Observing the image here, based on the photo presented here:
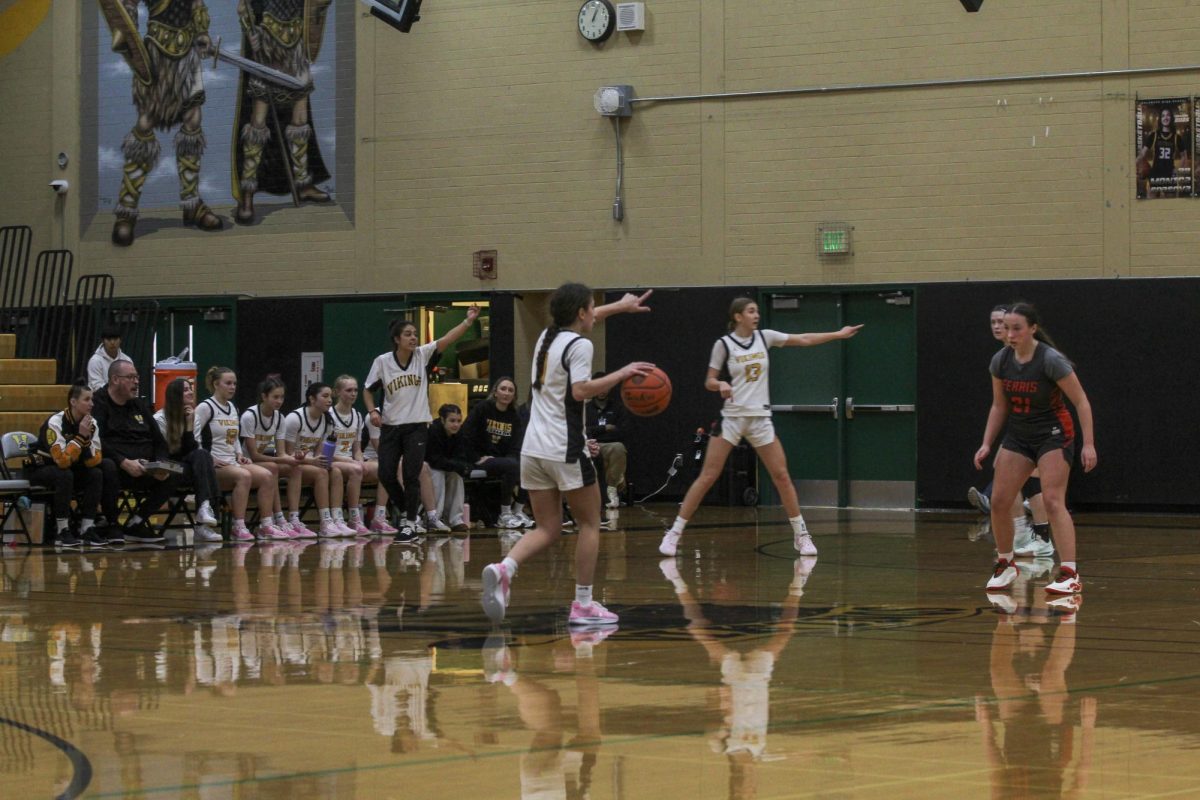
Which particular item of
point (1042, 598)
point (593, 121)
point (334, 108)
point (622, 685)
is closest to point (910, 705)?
point (622, 685)

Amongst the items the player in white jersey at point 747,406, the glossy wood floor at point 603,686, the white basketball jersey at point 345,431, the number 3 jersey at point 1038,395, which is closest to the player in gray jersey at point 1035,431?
the number 3 jersey at point 1038,395

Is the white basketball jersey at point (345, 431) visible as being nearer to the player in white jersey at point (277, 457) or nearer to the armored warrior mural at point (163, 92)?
the player in white jersey at point (277, 457)

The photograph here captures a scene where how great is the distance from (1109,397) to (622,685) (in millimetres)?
14489

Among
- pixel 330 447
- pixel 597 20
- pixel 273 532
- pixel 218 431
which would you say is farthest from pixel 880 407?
pixel 218 431

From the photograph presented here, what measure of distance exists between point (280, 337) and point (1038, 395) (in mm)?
14996

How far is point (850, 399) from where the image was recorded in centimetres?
2045

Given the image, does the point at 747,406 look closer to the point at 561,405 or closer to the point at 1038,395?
the point at 1038,395

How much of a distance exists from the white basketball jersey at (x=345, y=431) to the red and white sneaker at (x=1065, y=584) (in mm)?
7915

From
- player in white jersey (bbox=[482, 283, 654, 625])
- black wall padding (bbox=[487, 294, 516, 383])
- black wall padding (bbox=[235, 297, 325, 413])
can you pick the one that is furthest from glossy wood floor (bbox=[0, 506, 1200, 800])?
black wall padding (bbox=[235, 297, 325, 413])

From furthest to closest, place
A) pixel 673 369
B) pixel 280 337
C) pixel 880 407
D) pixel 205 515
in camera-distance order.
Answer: pixel 280 337, pixel 673 369, pixel 880 407, pixel 205 515

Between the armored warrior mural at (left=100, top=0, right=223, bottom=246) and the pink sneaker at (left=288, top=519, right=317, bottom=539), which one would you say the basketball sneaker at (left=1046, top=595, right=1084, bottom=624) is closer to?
the pink sneaker at (left=288, top=519, right=317, bottom=539)

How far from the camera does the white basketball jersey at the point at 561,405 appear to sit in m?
7.92

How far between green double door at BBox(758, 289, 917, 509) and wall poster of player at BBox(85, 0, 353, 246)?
6617 millimetres

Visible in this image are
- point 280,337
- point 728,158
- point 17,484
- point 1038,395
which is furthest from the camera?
point 280,337
